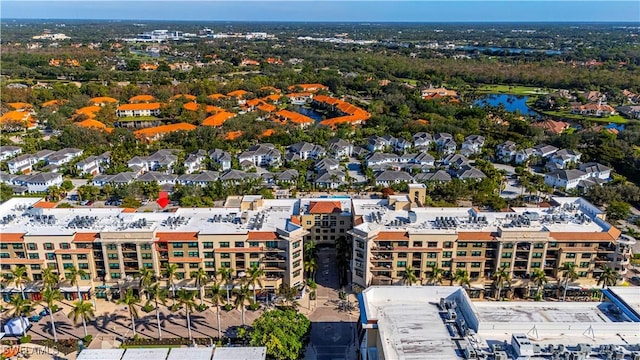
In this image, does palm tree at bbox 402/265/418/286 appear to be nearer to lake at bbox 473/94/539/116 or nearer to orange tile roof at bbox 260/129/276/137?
orange tile roof at bbox 260/129/276/137

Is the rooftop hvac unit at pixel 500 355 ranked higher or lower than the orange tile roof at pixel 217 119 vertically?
higher

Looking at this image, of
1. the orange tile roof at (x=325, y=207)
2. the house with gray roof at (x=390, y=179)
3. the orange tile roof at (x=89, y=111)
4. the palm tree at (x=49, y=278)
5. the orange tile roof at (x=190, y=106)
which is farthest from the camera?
the orange tile roof at (x=190, y=106)

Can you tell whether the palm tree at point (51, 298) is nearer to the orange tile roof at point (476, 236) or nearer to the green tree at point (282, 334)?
the green tree at point (282, 334)

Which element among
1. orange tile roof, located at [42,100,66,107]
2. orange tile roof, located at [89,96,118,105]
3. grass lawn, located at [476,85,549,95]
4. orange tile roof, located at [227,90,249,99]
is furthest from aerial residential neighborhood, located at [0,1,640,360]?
grass lawn, located at [476,85,549,95]

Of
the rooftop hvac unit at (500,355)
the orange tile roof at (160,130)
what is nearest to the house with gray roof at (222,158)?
the orange tile roof at (160,130)

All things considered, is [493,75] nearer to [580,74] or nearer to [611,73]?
[580,74]

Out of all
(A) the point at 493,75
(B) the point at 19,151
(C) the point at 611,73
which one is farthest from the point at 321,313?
(C) the point at 611,73

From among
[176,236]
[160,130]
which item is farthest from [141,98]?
[176,236]
